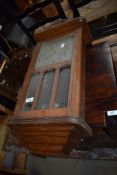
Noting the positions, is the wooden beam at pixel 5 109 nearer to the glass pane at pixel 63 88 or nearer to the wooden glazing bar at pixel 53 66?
the wooden glazing bar at pixel 53 66

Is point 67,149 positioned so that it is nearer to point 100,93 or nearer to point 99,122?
point 99,122

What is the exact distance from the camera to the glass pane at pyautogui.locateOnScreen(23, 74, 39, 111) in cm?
179

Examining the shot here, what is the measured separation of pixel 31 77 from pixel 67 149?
2.97ft

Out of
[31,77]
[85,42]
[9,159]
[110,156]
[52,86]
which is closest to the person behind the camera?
[110,156]

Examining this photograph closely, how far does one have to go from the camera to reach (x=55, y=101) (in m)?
1.65

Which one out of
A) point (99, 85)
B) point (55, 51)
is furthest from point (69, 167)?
point (55, 51)

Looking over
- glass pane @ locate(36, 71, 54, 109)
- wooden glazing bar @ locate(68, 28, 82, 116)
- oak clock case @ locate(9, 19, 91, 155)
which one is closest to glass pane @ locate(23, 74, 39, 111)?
oak clock case @ locate(9, 19, 91, 155)

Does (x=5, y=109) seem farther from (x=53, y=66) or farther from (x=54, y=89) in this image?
(x=54, y=89)

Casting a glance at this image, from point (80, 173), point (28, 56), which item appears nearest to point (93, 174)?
point (80, 173)

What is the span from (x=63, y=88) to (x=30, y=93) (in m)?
0.39

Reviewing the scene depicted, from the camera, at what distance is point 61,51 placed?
213cm

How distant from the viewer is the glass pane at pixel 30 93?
1792mm

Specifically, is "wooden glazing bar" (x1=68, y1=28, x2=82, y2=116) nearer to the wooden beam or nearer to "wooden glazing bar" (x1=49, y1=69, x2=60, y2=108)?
"wooden glazing bar" (x1=49, y1=69, x2=60, y2=108)

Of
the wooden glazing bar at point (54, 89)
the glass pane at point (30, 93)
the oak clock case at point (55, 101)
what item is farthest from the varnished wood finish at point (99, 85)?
the glass pane at point (30, 93)
